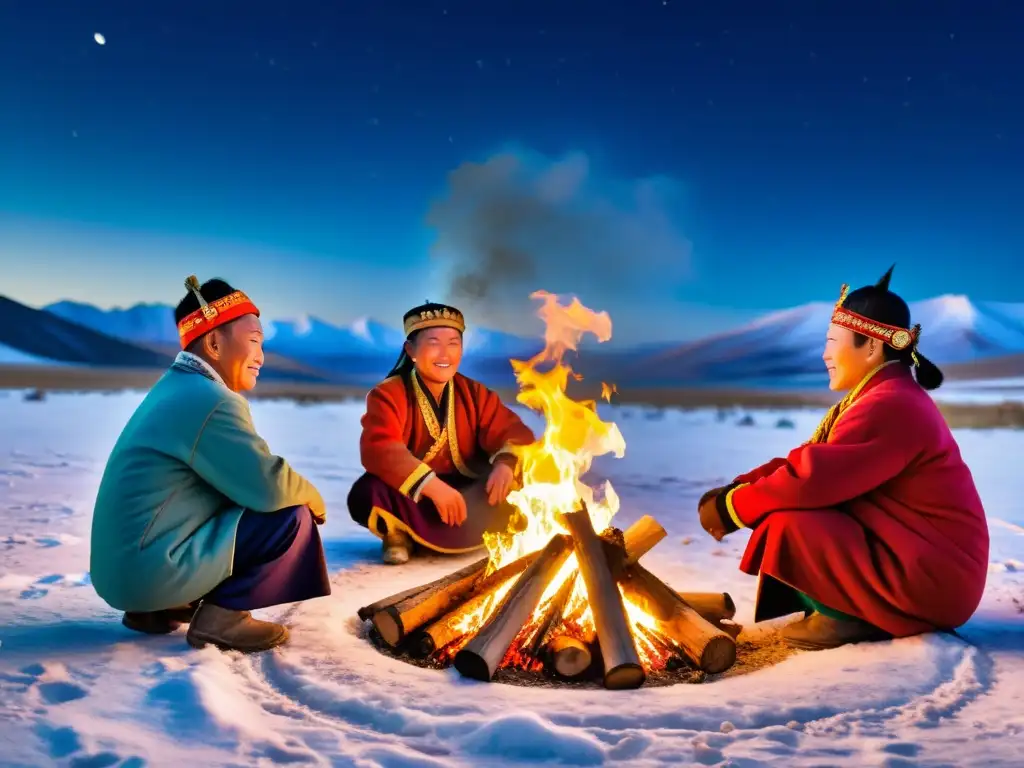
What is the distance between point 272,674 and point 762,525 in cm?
221

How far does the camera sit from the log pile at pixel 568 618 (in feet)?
11.3

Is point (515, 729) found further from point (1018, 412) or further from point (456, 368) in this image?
point (1018, 412)

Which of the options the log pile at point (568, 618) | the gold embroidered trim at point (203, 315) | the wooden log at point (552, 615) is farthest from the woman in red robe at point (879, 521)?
the gold embroidered trim at point (203, 315)

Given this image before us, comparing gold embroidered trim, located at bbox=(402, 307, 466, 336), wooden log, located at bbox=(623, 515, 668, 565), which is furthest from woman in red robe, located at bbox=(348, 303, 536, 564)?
wooden log, located at bbox=(623, 515, 668, 565)

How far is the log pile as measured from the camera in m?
3.45

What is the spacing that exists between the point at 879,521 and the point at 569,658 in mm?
1461

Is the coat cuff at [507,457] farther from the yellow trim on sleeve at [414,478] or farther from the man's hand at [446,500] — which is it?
the yellow trim on sleeve at [414,478]

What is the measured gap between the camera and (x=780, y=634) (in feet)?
13.1

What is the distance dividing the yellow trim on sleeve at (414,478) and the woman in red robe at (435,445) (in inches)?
2.8

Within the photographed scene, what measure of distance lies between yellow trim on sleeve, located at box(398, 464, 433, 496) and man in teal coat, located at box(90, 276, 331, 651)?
1.59 metres

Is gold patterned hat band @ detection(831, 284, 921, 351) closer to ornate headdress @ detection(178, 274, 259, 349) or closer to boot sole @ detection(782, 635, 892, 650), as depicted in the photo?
boot sole @ detection(782, 635, 892, 650)

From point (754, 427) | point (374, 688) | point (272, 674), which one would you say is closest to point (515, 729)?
point (374, 688)

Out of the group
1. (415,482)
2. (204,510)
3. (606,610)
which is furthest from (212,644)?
(415,482)

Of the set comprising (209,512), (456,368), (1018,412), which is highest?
(1018,412)
